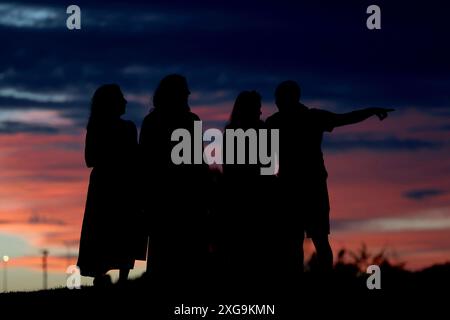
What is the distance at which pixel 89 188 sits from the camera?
47.6ft

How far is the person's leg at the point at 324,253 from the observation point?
14.4 m

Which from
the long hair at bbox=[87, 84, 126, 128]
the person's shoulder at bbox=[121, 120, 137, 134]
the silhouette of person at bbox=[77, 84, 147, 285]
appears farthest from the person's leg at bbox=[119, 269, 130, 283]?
the long hair at bbox=[87, 84, 126, 128]

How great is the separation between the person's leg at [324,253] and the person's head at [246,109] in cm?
183

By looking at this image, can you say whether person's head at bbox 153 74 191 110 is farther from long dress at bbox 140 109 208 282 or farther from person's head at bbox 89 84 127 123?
person's head at bbox 89 84 127 123

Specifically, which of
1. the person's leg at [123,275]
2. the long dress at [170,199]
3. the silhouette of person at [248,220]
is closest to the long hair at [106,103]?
the long dress at [170,199]

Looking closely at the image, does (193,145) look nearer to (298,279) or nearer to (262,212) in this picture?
(262,212)

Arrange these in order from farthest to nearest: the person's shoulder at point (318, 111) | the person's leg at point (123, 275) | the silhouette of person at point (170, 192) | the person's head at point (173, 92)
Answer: the person's leg at point (123, 275)
the person's shoulder at point (318, 111)
the silhouette of person at point (170, 192)
the person's head at point (173, 92)

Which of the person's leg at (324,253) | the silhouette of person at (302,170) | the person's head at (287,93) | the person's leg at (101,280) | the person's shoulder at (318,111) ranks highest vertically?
the person's head at (287,93)

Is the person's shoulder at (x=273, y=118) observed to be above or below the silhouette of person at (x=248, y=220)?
above

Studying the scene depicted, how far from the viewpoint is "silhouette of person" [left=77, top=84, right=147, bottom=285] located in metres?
14.2

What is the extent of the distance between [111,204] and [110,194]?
146 millimetres

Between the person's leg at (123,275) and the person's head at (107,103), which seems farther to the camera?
Result: the person's leg at (123,275)

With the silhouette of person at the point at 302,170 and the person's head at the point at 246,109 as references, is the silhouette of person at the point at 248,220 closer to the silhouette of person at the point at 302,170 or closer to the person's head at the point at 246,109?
the person's head at the point at 246,109
